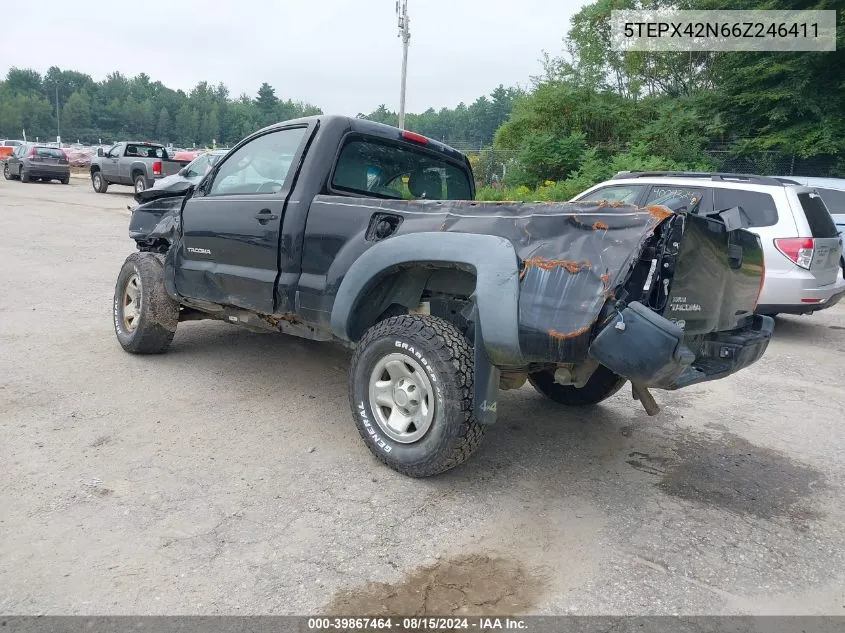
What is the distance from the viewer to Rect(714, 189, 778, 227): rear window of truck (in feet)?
23.6

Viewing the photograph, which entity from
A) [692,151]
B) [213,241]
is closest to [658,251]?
[213,241]

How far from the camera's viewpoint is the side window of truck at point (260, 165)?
4.51m

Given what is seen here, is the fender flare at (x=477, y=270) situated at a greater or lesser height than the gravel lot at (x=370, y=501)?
greater

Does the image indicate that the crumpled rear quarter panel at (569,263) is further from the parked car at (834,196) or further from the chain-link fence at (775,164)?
the chain-link fence at (775,164)

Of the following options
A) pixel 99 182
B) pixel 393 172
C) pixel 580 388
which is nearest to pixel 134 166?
pixel 99 182

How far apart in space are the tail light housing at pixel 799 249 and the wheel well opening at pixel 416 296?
194 inches

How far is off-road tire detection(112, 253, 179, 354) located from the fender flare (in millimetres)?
2286

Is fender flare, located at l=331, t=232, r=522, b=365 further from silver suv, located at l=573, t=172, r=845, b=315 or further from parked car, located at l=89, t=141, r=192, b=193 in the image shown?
parked car, located at l=89, t=141, r=192, b=193

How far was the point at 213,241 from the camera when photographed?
190 inches

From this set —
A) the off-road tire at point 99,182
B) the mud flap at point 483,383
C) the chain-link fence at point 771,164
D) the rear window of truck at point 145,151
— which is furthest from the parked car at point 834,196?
the off-road tire at point 99,182

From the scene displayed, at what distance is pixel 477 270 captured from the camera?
3.20m

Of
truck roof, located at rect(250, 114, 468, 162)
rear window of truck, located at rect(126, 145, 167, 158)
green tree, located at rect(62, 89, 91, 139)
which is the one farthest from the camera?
green tree, located at rect(62, 89, 91, 139)

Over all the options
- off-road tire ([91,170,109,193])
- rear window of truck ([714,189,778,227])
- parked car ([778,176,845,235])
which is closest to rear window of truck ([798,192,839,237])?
rear window of truck ([714,189,778,227])

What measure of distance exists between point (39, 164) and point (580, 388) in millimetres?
28256
